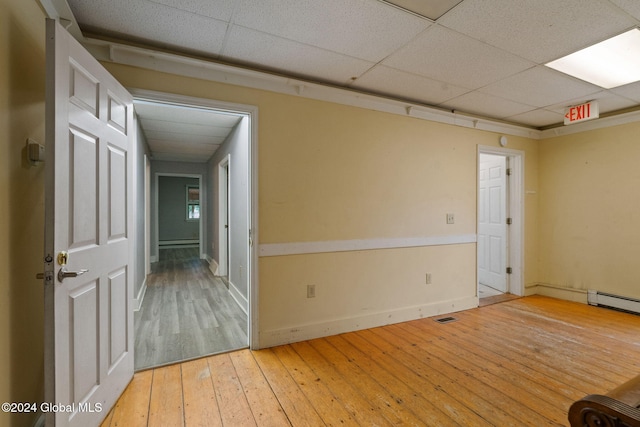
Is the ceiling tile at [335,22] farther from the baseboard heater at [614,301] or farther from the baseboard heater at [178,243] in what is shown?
the baseboard heater at [178,243]

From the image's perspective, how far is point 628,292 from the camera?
11.4 feet

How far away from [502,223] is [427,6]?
366cm

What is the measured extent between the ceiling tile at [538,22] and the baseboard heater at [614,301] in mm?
3210

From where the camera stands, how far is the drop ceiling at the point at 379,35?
1.72 m

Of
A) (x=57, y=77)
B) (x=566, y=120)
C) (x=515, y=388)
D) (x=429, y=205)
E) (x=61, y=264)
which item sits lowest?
(x=515, y=388)

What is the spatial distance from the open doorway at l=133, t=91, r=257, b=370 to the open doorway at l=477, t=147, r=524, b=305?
3244 mm

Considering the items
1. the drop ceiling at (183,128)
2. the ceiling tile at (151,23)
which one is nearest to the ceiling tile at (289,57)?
the ceiling tile at (151,23)

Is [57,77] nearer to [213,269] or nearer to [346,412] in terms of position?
[346,412]

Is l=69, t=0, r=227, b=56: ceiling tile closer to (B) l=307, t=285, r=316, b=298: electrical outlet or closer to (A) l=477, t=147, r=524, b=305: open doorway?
(B) l=307, t=285, r=316, b=298: electrical outlet

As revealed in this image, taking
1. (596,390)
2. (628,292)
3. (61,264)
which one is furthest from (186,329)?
(628,292)

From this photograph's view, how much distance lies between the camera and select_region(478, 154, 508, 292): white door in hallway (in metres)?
4.32

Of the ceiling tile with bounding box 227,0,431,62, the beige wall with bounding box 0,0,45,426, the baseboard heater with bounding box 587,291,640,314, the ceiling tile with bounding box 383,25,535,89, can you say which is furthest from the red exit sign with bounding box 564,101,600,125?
the beige wall with bounding box 0,0,45,426

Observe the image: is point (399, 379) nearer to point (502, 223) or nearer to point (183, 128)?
point (502, 223)

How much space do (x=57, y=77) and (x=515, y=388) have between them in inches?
126
